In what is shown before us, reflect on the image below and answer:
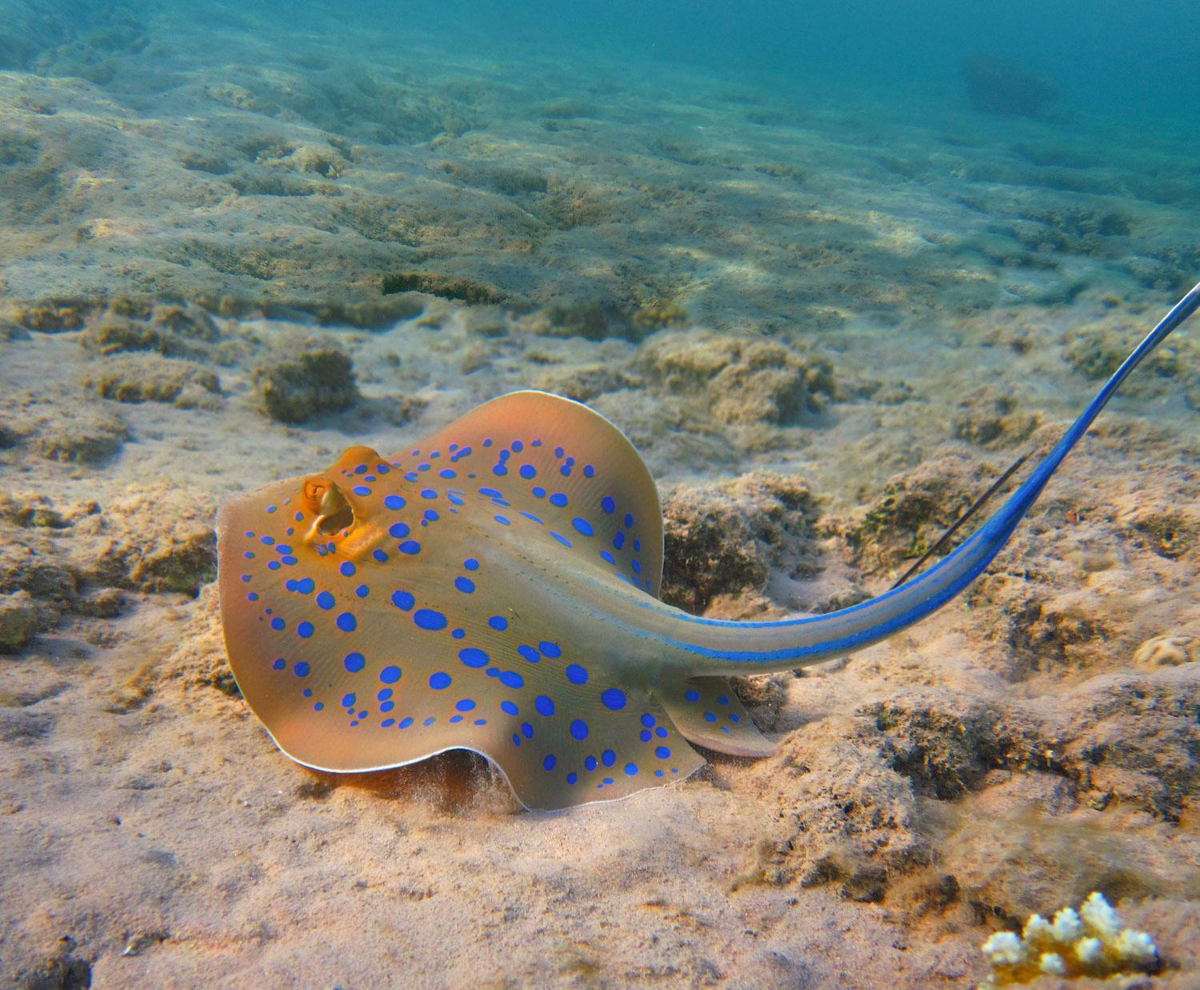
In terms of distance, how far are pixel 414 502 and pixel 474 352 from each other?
422cm

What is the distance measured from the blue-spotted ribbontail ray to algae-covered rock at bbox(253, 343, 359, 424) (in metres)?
2.86

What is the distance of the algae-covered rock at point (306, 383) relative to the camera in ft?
17.7

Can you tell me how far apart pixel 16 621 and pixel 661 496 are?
120 inches

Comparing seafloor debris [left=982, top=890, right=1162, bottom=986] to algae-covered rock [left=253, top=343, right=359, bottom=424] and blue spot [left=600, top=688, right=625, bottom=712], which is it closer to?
blue spot [left=600, top=688, right=625, bottom=712]

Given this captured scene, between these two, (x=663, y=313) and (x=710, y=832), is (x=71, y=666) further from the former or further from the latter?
(x=663, y=313)

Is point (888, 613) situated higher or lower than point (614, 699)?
higher

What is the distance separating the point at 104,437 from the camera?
4.36 metres

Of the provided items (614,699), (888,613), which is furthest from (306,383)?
(888,613)

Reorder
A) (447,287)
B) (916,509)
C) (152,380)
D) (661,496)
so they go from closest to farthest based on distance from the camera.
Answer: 1. (661,496)
2. (916,509)
3. (152,380)
4. (447,287)

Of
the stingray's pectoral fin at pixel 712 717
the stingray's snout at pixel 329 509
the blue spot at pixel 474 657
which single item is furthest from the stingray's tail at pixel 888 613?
the stingray's snout at pixel 329 509

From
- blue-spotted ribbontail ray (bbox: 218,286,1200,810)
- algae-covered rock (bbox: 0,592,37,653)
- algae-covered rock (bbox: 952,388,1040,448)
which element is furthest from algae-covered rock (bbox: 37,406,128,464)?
algae-covered rock (bbox: 952,388,1040,448)

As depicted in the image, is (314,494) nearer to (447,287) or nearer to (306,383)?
(306,383)

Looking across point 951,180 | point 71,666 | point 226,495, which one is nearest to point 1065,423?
point 226,495

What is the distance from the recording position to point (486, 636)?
239 centimetres
